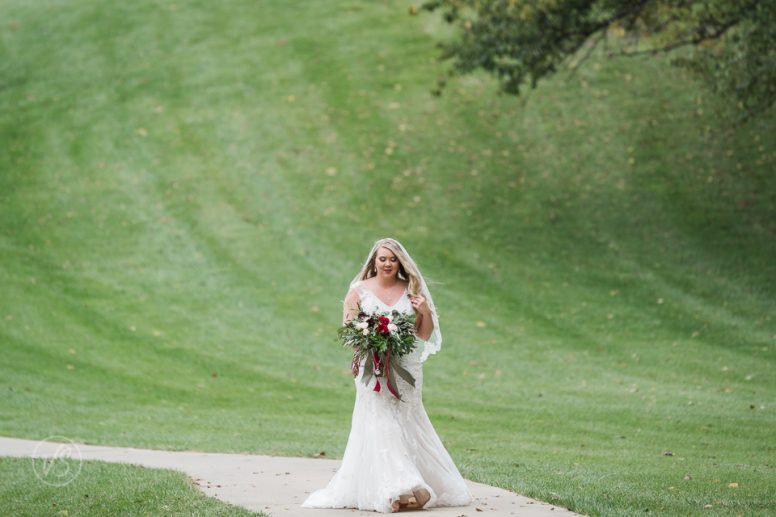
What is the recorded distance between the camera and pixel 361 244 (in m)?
28.8

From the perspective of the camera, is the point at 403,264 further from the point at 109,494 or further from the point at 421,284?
the point at 109,494

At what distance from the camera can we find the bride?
951 centimetres

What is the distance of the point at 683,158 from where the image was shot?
32.2m

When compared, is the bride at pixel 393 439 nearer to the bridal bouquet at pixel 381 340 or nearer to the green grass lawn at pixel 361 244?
the bridal bouquet at pixel 381 340

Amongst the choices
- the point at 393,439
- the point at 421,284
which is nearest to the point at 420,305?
the point at 421,284

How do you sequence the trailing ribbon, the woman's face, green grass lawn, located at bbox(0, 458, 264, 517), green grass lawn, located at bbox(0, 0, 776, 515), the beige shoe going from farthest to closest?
green grass lawn, located at bbox(0, 0, 776, 515) → the woman's face → the trailing ribbon → green grass lawn, located at bbox(0, 458, 264, 517) → the beige shoe

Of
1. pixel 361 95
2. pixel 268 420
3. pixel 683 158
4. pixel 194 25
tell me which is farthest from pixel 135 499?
pixel 194 25

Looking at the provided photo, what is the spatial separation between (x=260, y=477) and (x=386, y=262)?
9.95 feet

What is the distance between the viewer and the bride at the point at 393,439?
31.2 feet

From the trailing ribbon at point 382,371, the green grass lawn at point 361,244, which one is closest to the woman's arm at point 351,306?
the trailing ribbon at point 382,371

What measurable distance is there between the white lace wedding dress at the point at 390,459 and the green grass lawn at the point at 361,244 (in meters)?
1.12

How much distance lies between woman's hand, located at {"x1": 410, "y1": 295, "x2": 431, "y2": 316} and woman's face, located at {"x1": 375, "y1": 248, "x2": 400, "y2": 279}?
33cm

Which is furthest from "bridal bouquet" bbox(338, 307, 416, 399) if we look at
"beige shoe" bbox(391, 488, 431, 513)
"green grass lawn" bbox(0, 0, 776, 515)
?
"green grass lawn" bbox(0, 0, 776, 515)

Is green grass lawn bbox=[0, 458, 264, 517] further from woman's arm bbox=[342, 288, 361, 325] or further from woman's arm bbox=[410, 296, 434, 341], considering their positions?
woman's arm bbox=[410, 296, 434, 341]
